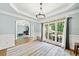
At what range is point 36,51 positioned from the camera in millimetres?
1737

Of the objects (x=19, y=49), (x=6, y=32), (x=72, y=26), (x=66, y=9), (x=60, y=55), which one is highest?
(x=66, y=9)

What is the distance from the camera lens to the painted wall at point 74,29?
165cm

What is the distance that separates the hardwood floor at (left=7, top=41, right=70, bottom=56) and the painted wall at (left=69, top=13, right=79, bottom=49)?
10.3 inches

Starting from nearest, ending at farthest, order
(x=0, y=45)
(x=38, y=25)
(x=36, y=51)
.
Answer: (x=0, y=45)
(x=36, y=51)
(x=38, y=25)

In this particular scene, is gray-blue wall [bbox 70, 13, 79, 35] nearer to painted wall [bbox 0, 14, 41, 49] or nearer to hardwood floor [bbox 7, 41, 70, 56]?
hardwood floor [bbox 7, 41, 70, 56]

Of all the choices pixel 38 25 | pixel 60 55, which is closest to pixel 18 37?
pixel 38 25

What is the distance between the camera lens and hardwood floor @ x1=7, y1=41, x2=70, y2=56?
167 centimetres

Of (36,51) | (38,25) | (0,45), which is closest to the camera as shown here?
(0,45)

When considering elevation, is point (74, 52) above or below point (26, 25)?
below

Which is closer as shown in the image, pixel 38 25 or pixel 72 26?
pixel 72 26

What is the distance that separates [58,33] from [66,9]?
19.8 inches

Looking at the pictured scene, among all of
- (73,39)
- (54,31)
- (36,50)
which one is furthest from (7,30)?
(73,39)

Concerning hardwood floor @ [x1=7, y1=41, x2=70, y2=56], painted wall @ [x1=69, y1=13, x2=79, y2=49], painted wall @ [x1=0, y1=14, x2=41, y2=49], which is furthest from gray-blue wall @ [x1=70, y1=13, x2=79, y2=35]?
painted wall @ [x1=0, y1=14, x2=41, y2=49]

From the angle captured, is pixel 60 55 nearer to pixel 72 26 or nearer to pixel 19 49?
pixel 72 26
